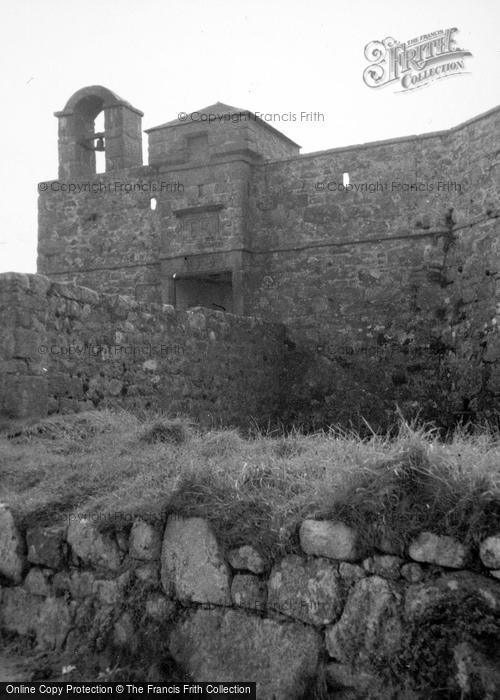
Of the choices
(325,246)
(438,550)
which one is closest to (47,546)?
(438,550)

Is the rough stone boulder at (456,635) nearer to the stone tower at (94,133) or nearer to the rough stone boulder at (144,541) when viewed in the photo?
the rough stone boulder at (144,541)

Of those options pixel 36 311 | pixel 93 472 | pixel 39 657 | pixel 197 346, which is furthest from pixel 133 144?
pixel 39 657

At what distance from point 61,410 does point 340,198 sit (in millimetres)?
7995

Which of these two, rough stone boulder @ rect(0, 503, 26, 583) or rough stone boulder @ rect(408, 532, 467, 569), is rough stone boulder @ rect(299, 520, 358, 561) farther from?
rough stone boulder @ rect(0, 503, 26, 583)

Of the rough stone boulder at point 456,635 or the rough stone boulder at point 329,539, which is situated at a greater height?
the rough stone boulder at point 329,539

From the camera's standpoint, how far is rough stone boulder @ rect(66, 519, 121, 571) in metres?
4.85

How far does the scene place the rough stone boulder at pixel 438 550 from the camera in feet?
12.4

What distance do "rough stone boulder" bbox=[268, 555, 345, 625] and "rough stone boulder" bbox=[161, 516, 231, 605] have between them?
0.32 metres

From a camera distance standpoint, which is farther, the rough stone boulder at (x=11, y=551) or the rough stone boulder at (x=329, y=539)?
the rough stone boulder at (x=11, y=551)

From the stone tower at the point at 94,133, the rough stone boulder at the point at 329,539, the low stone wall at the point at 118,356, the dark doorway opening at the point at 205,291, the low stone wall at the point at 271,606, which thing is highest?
the stone tower at the point at 94,133

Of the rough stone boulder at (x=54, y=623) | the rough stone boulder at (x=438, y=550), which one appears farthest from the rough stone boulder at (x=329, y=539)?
the rough stone boulder at (x=54, y=623)

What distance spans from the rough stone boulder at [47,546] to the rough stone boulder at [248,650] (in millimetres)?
1013

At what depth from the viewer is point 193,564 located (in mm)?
4523

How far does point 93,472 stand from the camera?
18.9ft
